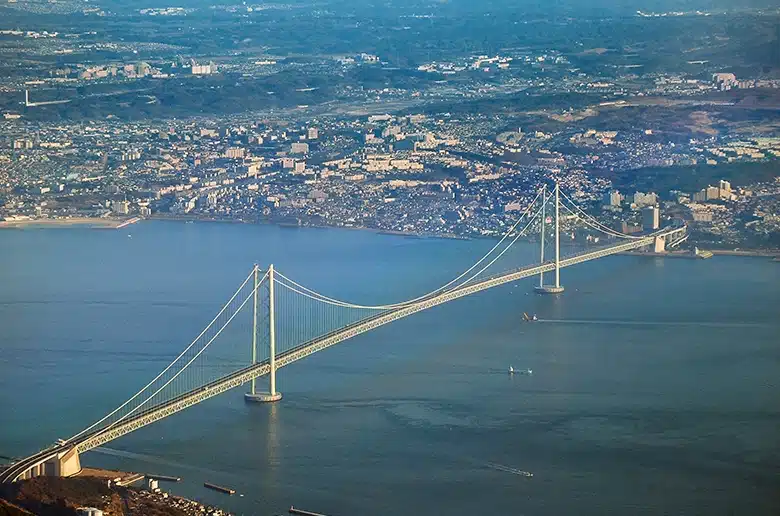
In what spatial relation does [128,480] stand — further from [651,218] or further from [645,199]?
[645,199]

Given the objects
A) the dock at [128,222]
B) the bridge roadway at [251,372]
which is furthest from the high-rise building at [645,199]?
the dock at [128,222]

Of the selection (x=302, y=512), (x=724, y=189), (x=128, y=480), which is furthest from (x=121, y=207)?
(x=302, y=512)

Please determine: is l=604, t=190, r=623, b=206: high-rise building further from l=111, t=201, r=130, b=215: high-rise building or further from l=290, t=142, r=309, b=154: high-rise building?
l=290, t=142, r=309, b=154: high-rise building

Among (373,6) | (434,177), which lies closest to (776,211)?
(434,177)

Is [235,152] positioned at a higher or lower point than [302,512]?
higher

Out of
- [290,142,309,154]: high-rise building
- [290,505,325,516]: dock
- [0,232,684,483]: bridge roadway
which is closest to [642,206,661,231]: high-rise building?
[0,232,684,483]: bridge roadway

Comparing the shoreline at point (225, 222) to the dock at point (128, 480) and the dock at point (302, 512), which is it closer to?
the dock at point (128, 480)

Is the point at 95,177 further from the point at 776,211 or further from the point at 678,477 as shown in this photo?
the point at 678,477
